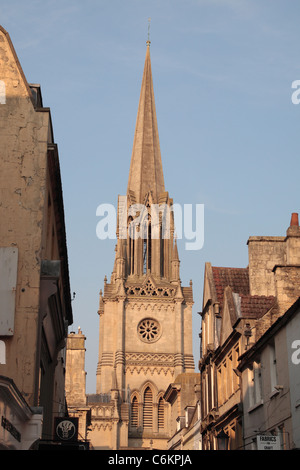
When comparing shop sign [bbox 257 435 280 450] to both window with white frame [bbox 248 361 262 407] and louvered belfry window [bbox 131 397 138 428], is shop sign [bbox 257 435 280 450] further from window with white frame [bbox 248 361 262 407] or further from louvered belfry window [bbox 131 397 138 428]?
louvered belfry window [bbox 131 397 138 428]

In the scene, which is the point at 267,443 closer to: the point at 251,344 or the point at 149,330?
the point at 251,344

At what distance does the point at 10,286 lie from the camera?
18891mm

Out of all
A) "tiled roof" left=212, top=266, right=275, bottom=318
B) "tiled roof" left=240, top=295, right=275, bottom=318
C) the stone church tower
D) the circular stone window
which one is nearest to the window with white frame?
"tiled roof" left=240, top=295, right=275, bottom=318

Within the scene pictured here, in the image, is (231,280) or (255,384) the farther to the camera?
(231,280)

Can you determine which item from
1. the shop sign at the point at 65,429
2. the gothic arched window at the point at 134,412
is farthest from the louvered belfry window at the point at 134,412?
the shop sign at the point at 65,429

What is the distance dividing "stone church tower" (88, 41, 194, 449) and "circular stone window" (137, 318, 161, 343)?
0.12 meters

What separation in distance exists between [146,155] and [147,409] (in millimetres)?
36585

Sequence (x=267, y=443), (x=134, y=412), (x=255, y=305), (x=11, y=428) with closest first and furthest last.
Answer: (x=11, y=428) → (x=267, y=443) → (x=255, y=305) → (x=134, y=412)

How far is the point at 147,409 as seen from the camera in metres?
88.8

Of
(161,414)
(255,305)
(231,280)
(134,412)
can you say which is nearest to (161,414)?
(161,414)

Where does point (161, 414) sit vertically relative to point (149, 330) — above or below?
below

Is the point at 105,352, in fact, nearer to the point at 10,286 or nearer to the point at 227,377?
the point at 227,377

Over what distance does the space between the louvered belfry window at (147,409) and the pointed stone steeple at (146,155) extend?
26172 mm
